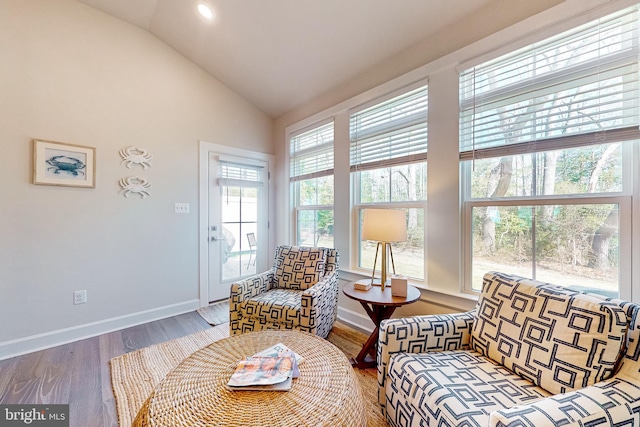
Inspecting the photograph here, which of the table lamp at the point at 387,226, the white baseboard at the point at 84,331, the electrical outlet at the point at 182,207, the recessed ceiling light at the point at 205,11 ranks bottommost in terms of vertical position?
the white baseboard at the point at 84,331

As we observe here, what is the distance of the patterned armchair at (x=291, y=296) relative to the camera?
1983mm

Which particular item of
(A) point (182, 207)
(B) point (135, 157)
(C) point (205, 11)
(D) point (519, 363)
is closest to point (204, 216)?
(A) point (182, 207)

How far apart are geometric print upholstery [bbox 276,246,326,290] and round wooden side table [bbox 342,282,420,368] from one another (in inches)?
18.8

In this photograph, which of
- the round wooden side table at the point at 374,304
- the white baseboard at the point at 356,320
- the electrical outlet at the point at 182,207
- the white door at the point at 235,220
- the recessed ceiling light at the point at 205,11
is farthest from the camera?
the white door at the point at 235,220

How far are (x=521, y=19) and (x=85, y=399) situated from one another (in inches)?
143

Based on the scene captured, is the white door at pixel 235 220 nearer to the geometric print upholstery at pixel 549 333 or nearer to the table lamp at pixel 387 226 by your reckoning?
the table lamp at pixel 387 226

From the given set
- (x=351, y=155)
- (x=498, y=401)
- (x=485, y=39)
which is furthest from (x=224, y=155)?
(x=498, y=401)

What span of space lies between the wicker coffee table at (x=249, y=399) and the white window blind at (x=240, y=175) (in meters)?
2.49

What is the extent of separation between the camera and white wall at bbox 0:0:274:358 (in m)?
2.19

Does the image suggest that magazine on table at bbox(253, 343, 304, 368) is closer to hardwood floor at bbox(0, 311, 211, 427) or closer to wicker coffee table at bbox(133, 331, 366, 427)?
wicker coffee table at bbox(133, 331, 366, 427)

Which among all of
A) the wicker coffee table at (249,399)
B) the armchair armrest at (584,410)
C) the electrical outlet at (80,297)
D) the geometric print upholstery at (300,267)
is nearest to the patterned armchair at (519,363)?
the armchair armrest at (584,410)

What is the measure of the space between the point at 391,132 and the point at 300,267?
5.02 ft

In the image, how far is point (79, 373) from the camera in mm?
1909

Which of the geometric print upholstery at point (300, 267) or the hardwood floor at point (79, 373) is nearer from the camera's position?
the hardwood floor at point (79, 373)
